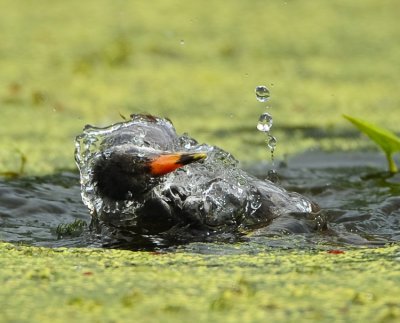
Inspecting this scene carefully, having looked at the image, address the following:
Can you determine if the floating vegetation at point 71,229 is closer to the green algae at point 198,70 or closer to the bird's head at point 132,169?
the bird's head at point 132,169

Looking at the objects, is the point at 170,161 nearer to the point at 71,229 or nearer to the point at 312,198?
the point at 71,229

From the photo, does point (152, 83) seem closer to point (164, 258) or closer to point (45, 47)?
point (45, 47)

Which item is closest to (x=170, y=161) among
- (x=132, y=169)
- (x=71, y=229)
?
(x=132, y=169)

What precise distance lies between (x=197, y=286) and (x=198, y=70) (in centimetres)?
485

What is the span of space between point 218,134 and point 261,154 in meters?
0.51

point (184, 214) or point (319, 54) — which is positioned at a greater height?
point (319, 54)

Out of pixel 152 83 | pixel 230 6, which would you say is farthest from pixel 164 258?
pixel 230 6

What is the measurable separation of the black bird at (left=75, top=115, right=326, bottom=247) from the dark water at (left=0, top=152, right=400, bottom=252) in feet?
0.37

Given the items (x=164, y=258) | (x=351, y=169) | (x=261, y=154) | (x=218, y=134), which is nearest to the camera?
(x=164, y=258)

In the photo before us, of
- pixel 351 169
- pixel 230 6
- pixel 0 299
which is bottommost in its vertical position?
pixel 0 299

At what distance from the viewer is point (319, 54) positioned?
7797mm

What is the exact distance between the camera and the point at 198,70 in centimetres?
739

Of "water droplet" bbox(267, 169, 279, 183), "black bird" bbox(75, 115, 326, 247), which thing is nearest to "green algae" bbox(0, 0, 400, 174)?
"water droplet" bbox(267, 169, 279, 183)

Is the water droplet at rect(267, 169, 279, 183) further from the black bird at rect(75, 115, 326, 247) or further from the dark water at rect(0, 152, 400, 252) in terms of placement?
the black bird at rect(75, 115, 326, 247)
